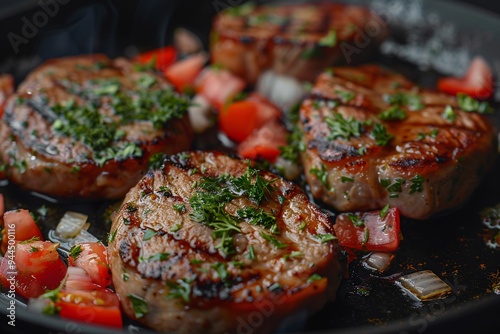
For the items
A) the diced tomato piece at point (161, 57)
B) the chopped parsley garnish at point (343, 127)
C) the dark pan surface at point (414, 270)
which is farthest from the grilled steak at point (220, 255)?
the diced tomato piece at point (161, 57)

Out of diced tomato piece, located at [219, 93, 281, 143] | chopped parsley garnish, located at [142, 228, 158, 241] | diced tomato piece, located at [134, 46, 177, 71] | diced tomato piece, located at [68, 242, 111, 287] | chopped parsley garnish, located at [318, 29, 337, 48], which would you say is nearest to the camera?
chopped parsley garnish, located at [142, 228, 158, 241]

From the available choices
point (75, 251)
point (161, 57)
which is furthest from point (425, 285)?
point (161, 57)

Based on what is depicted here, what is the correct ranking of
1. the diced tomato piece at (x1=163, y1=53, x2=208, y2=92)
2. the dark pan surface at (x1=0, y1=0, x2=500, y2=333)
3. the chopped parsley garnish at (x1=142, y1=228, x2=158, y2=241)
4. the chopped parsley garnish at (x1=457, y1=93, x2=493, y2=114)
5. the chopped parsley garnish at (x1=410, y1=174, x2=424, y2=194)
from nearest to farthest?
the dark pan surface at (x1=0, y1=0, x2=500, y2=333) → the chopped parsley garnish at (x1=142, y1=228, x2=158, y2=241) → the chopped parsley garnish at (x1=410, y1=174, x2=424, y2=194) → the chopped parsley garnish at (x1=457, y1=93, x2=493, y2=114) → the diced tomato piece at (x1=163, y1=53, x2=208, y2=92)

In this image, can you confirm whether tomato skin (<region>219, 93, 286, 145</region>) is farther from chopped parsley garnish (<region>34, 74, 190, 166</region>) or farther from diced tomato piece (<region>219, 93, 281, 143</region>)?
chopped parsley garnish (<region>34, 74, 190, 166</region>)

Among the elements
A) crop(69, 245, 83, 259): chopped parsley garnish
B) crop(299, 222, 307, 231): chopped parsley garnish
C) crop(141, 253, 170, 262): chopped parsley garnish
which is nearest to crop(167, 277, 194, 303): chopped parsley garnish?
crop(141, 253, 170, 262): chopped parsley garnish

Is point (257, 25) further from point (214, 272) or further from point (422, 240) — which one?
point (214, 272)

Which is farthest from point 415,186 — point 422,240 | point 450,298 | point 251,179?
point 251,179

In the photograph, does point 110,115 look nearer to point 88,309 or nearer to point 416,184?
point 88,309
